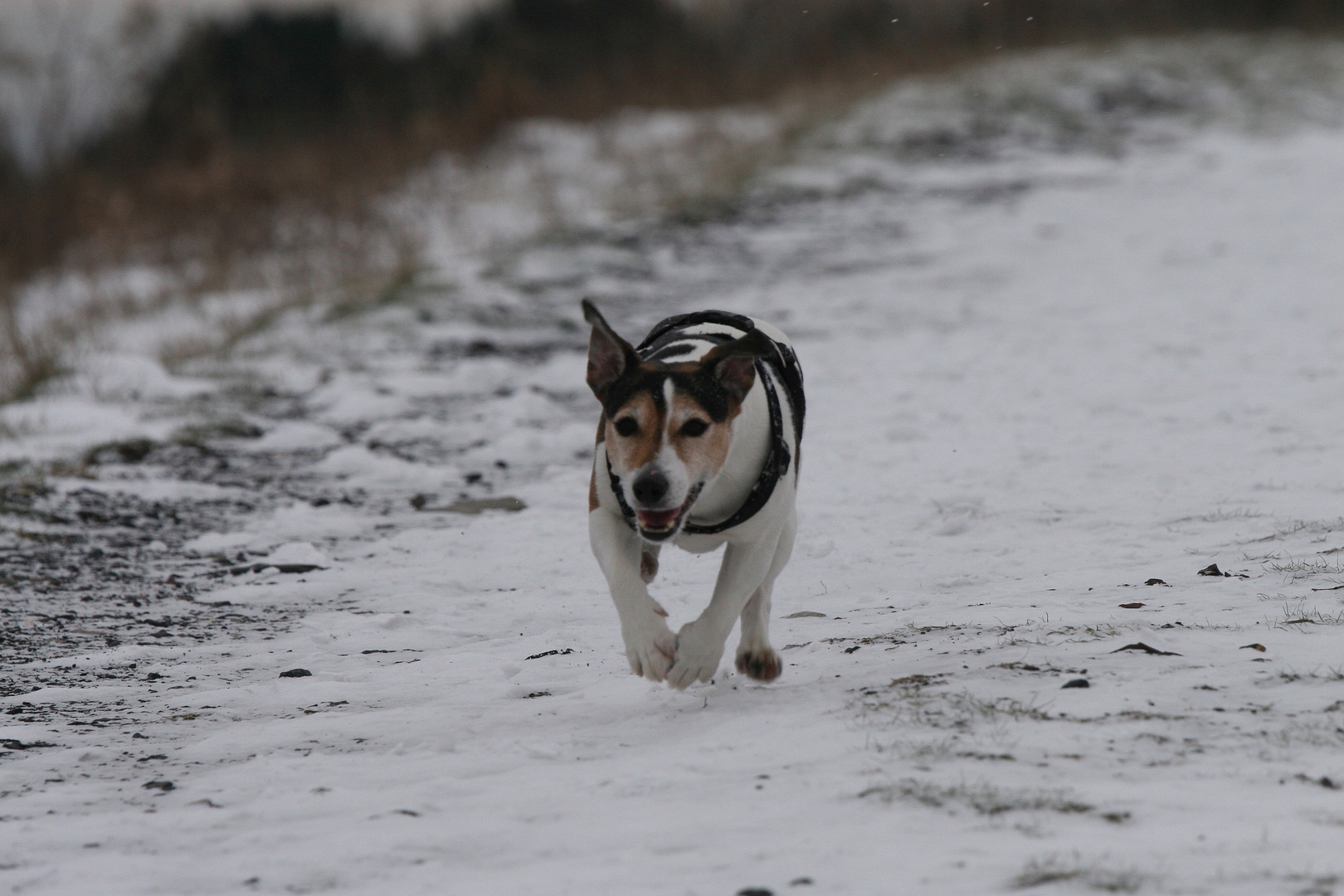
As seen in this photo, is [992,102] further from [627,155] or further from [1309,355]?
[1309,355]

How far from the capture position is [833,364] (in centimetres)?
952

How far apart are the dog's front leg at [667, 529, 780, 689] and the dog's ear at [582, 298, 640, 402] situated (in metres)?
0.67

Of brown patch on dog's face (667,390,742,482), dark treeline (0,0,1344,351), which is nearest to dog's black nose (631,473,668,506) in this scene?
brown patch on dog's face (667,390,742,482)

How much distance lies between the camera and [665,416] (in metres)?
3.94

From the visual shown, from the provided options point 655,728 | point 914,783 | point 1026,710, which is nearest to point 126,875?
point 655,728

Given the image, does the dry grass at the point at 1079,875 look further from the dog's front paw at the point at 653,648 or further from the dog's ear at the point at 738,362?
the dog's ear at the point at 738,362

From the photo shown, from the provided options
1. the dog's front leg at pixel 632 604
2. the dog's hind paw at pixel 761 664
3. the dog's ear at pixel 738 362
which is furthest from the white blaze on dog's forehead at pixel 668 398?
the dog's hind paw at pixel 761 664

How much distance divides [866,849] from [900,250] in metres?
11.3

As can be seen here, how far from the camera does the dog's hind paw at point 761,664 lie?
420 centimetres

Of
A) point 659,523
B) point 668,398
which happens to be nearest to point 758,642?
point 659,523

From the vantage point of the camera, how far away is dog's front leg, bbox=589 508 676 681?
393 centimetres

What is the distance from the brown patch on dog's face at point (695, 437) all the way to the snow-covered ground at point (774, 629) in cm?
69

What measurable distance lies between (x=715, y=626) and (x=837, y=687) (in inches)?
15.5

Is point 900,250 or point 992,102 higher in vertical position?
point 992,102
